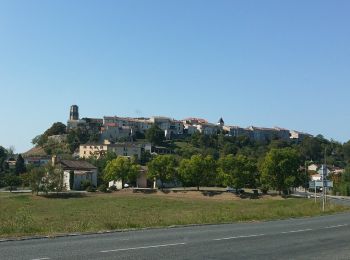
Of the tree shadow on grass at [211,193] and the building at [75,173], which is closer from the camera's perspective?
the tree shadow on grass at [211,193]

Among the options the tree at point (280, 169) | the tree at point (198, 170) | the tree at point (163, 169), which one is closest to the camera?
the tree at point (280, 169)

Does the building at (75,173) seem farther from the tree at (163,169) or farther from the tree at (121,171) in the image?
the tree at (163,169)

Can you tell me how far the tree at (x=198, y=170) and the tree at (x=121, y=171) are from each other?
1387 cm

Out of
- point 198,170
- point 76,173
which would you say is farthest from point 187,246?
point 76,173

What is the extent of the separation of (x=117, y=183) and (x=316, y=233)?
111917 millimetres

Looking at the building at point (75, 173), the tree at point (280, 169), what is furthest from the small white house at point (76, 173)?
the tree at point (280, 169)

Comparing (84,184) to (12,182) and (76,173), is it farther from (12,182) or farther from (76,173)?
(12,182)

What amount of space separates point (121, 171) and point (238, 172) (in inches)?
1276

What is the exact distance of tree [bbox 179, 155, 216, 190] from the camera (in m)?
112

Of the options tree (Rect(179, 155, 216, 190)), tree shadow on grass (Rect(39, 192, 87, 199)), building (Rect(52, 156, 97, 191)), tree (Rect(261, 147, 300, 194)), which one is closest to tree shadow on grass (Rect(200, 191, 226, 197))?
tree (Rect(261, 147, 300, 194))

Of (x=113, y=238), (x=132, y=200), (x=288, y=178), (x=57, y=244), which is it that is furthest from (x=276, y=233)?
(x=288, y=178)

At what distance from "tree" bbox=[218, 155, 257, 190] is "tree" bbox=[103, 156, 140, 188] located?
25.0m

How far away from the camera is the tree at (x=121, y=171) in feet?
401

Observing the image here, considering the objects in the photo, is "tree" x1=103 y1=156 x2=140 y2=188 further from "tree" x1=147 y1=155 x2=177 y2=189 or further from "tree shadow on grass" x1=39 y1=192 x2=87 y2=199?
"tree shadow on grass" x1=39 y1=192 x2=87 y2=199
